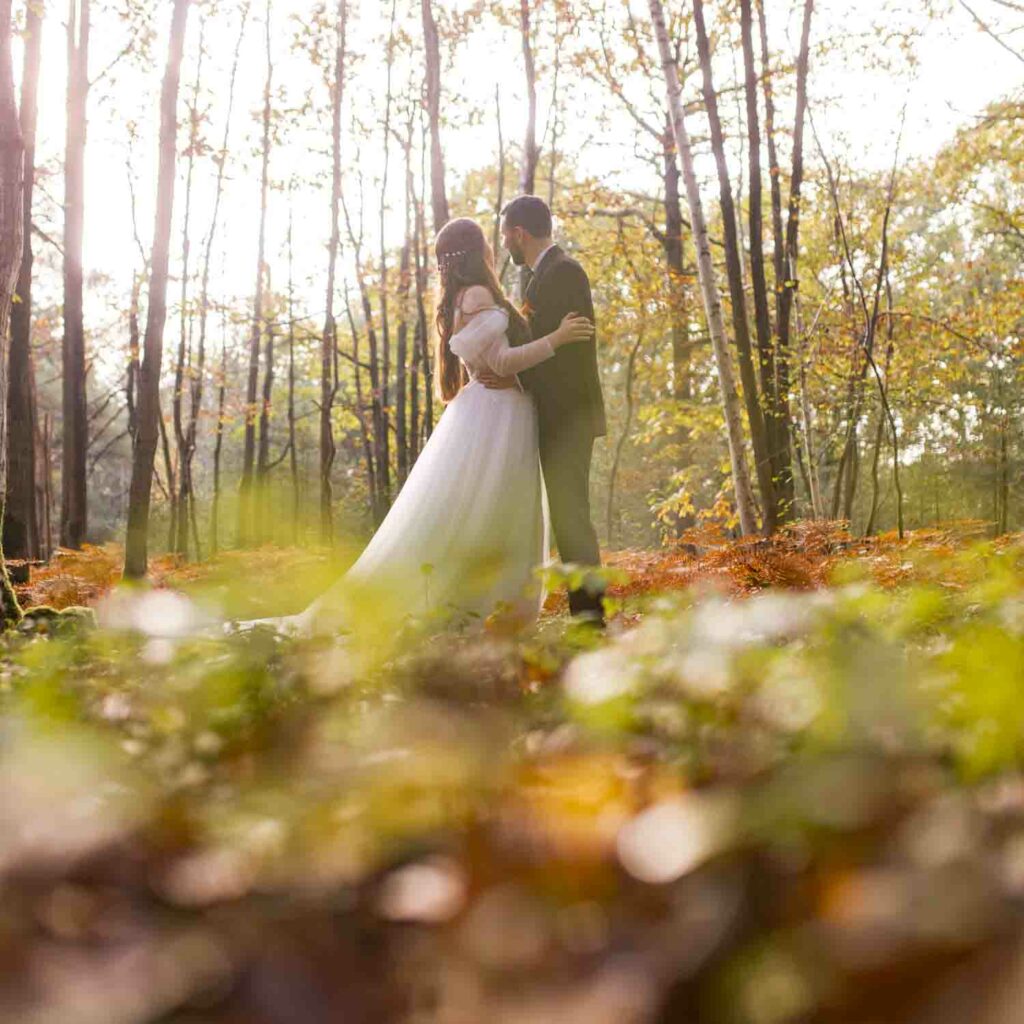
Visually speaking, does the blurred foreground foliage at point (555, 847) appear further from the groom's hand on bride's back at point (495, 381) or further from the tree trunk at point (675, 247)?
the tree trunk at point (675, 247)

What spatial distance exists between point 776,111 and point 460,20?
6.34 m

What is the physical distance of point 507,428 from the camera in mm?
5477

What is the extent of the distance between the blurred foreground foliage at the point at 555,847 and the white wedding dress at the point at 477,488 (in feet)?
10.5

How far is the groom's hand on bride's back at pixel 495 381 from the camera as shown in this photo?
553 cm

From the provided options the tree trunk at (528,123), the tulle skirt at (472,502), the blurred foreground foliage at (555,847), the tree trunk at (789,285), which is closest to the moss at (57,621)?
the tulle skirt at (472,502)

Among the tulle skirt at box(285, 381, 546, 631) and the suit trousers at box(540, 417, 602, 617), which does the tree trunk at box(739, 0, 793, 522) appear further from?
the tulle skirt at box(285, 381, 546, 631)

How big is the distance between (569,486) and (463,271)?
1397 mm

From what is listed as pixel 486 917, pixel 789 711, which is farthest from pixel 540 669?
pixel 486 917

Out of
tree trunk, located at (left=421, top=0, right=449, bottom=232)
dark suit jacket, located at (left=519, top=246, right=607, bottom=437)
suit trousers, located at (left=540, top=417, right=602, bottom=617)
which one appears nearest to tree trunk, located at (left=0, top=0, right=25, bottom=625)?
dark suit jacket, located at (left=519, top=246, right=607, bottom=437)

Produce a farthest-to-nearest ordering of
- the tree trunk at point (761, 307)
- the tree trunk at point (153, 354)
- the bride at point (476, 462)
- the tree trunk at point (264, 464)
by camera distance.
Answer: the tree trunk at point (264, 464)
the tree trunk at point (761, 307)
the tree trunk at point (153, 354)
the bride at point (476, 462)

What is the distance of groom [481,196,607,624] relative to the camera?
5438mm

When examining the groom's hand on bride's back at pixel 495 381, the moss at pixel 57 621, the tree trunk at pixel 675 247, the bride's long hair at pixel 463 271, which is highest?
the tree trunk at pixel 675 247

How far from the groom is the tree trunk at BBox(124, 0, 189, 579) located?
4.02m

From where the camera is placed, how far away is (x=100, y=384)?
1736 inches
